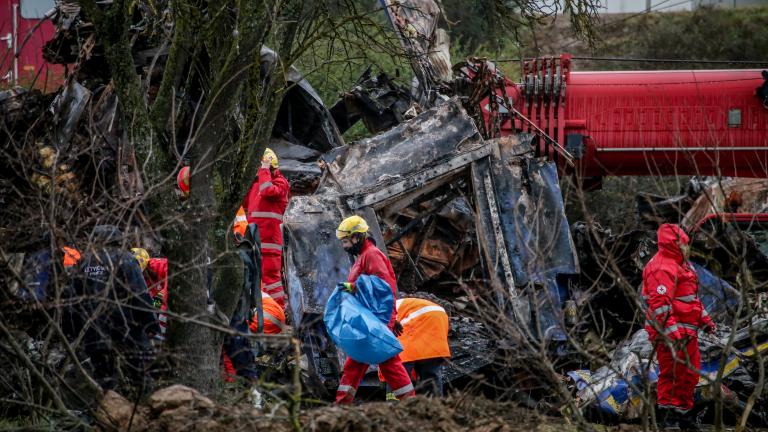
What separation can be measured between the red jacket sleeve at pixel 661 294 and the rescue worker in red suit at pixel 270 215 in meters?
4.03

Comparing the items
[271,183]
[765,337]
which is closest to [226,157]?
[271,183]

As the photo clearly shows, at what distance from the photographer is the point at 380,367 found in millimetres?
7992

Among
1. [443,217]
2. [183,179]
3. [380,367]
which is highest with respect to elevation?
[183,179]

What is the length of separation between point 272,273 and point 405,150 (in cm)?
214

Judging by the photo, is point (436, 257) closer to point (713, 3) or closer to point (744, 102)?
point (744, 102)

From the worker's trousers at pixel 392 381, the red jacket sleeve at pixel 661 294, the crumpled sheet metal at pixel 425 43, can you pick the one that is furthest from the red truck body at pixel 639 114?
the worker's trousers at pixel 392 381

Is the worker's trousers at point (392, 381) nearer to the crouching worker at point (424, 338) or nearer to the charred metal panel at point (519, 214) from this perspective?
the crouching worker at point (424, 338)

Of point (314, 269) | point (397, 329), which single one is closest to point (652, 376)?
point (397, 329)

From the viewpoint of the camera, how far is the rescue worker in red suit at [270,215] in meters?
11.0

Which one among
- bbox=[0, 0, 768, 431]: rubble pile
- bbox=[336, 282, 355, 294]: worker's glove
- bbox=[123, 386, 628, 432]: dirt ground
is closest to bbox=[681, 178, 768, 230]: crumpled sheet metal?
bbox=[0, 0, 768, 431]: rubble pile

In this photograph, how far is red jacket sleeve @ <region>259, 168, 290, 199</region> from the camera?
1099cm

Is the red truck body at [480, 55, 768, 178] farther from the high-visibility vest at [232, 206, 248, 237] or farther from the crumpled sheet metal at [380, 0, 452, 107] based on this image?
the high-visibility vest at [232, 206, 248, 237]

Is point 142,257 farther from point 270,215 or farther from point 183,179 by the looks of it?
point 270,215

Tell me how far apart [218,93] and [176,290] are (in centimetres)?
120
